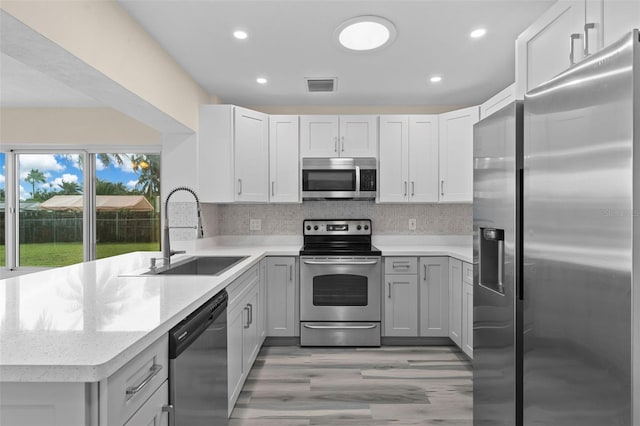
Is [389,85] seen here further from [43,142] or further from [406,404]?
[43,142]

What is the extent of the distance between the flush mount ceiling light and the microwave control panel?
1.26 meters

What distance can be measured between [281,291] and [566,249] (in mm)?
2521

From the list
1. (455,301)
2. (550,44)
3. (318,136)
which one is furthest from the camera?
(318,136)

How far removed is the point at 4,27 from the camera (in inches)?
52.9

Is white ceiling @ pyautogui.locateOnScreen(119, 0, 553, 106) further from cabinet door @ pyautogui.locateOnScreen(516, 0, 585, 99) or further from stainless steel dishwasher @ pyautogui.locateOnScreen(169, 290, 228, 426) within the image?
stainless steel dishwasher @ pyautogui.locateOnScreen(169, 290, 228, 426)

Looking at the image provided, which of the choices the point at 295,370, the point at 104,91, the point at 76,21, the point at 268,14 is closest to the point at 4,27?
the point at 76,21

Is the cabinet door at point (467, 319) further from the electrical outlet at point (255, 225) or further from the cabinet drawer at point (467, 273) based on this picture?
the electrical outlet at point (255, 225)

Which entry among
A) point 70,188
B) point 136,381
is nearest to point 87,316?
point 136,381

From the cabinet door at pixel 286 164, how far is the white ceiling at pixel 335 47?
0.32 m

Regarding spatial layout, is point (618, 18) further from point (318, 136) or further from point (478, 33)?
point (318, 136)

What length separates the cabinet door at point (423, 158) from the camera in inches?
139

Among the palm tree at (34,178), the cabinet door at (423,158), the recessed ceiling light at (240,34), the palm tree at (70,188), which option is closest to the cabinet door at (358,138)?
the cabinet door at (423,158)

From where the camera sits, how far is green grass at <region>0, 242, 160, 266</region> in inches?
157

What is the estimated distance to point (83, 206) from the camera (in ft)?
13.0
